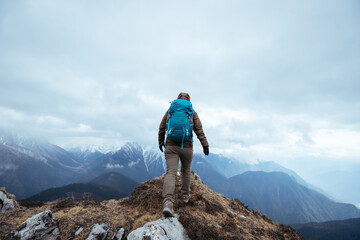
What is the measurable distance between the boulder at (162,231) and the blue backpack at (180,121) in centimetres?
275

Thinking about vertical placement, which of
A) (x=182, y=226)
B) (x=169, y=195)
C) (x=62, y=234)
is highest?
(x=169, y=195)

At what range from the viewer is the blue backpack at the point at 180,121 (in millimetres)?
6590

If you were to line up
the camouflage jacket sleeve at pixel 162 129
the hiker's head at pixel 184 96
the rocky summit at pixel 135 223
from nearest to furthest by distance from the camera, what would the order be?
the rocky summit at pixel 135 223
the camouflage jacket sleeve at pixel 162 129
the hiker's head at pixel 184 96

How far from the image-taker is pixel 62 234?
20.0 feet

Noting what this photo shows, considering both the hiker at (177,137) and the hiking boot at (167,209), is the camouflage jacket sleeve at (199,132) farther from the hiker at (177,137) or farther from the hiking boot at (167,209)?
the hiking boot at (167,209)

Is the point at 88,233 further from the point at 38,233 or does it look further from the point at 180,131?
the point at 180,131

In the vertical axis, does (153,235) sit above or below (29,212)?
above

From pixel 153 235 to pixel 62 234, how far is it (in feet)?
12.1

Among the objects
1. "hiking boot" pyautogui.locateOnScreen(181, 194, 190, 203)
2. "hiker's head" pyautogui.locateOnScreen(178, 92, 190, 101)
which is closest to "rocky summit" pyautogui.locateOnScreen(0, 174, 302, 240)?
"hiking boot" pyautogui.locateOnScreen(181, 194, 190, 203)

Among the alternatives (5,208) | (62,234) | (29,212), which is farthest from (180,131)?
(5,208)

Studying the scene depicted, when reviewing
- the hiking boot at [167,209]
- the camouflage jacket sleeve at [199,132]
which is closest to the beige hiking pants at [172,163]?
the hiking boot at [167,209]

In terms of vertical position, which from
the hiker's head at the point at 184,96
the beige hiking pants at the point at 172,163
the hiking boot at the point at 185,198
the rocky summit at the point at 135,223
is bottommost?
the rocky summit at the point at 135,223

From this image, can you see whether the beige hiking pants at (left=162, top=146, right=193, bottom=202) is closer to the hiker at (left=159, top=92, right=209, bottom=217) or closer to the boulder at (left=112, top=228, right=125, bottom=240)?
the hiker at (left=159, top=92, right=209, bottom=217)

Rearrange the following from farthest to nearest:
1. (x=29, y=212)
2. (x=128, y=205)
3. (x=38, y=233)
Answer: (x=128, y=205) → (x=29, y=212) → (x=38, y=233)
